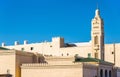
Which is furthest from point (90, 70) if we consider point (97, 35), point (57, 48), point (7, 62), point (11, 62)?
point (57, 48)

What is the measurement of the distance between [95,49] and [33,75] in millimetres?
21546

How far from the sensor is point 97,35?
60.5 metres

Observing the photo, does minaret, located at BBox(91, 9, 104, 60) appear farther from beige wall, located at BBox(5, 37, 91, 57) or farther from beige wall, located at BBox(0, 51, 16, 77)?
beige wall, located at BBox(0, 51, 16, 77)

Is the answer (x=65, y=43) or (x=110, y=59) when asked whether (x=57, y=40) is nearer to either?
(x=65, y=43)

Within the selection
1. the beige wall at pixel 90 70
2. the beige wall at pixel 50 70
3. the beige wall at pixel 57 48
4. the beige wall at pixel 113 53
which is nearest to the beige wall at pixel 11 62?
the beige wall at pixel 50 70

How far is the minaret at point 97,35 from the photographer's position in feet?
197

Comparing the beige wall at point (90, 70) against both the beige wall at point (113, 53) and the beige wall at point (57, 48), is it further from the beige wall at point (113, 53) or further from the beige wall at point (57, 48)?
the beige wall at point (57, 48)

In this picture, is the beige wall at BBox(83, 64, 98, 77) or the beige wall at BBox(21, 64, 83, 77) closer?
the beige wall at BBox(21, 64, 83, 77)

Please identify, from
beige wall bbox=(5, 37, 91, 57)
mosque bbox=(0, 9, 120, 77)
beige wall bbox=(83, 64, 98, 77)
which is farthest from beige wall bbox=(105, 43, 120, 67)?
beige wall bbox=(83, 64, 98, 77)

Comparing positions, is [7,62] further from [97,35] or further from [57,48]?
[57,48]

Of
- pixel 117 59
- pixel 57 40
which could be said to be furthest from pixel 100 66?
pixel 57 40

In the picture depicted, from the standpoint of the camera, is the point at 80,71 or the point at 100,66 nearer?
the point at 80,71

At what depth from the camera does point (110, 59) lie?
2589 inches

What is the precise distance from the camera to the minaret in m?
60.1
